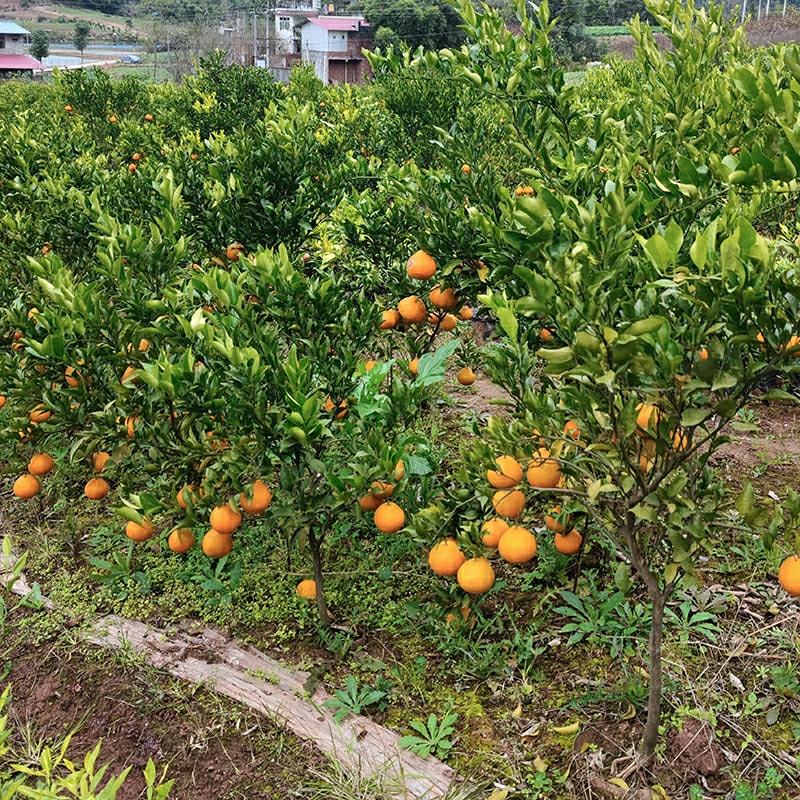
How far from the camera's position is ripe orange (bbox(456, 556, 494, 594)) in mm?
2270

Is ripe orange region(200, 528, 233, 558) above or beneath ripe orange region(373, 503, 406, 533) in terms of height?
beneath

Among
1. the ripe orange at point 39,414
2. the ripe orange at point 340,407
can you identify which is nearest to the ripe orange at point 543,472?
the ripe orange at point 340,407

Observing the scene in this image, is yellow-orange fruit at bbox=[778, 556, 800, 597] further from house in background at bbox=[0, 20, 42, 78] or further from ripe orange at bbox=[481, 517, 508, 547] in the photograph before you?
house in background at bbox=[0, 20, 42, 78]

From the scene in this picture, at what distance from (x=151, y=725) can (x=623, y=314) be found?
82.7 inches

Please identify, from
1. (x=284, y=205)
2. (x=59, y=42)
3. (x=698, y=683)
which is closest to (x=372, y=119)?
(x=284, y=205)

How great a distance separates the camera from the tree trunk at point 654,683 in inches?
81.5

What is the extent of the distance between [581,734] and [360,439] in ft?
3.85

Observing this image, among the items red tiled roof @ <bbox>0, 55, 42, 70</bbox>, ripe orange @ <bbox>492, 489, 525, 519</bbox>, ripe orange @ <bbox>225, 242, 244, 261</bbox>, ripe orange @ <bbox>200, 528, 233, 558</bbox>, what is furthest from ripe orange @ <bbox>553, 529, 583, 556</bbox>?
red tiled roof @ <bbox>0, 55, 42, 70</bbox>

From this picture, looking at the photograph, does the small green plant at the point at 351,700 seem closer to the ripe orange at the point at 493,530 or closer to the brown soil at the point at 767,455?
the ripe orange at the point at 493,530

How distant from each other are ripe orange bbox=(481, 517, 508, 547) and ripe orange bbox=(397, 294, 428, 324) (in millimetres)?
984

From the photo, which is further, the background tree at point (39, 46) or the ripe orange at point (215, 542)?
the background tree at point (39, 46)

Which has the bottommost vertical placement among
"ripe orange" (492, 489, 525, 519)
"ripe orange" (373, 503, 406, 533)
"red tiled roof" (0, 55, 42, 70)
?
"ripe orange" (373, 503, 406, 533)

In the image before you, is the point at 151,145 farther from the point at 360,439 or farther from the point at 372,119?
the point at 360,439

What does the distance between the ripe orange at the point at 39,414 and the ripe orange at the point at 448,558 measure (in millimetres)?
1557
